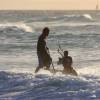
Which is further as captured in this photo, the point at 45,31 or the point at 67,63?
the point at 67,63

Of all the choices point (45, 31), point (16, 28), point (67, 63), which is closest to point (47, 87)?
point (67, 63)

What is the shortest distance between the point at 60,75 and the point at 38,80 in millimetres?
1010

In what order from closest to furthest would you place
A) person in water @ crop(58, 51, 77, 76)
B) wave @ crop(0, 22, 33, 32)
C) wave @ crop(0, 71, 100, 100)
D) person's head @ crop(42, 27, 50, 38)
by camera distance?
wave @ crop(0, 71, 100, 100) → person's head @ crop(42, 27, 50, 38) → person in water @ crop(58, 51, 77, 76) → wave @ crop(0, 22, 33, 32)

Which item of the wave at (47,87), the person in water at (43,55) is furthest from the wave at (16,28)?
the wave at (47,87)

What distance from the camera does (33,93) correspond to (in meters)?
11.3

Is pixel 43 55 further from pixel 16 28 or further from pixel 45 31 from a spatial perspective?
pixel 16 28

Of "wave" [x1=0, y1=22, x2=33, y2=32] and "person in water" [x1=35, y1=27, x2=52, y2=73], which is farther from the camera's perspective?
"wave" [x1=0, y1=22, x2=33, y2=32]

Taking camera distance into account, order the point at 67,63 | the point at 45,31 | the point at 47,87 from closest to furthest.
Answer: the point at 47,87, the point at 45,31, the point at 67,63

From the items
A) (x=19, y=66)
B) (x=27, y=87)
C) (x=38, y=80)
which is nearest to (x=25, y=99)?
(x=27, y=87)

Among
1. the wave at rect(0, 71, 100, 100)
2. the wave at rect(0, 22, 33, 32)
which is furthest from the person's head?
the wave at rect(0, 22, 33, 32)

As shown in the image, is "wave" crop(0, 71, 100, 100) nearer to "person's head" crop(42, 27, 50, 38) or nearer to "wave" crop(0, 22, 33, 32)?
"person's head" crop(42, 27, 50, 38)

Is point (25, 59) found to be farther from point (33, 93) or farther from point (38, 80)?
point (33, 93)

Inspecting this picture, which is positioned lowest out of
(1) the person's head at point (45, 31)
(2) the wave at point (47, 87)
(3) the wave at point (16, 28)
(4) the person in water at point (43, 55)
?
(3) the wave at point (16, 28)

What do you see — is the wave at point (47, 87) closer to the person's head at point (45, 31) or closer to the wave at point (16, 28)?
the person's head at point (45, 31)
